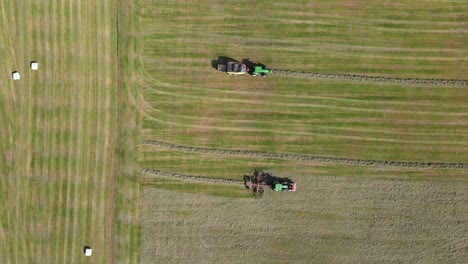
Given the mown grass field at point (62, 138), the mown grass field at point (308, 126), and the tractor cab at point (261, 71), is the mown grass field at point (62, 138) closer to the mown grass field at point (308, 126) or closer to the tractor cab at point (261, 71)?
the mown grass field at point (308, 126)

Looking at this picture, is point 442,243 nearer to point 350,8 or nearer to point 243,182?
point 243,182

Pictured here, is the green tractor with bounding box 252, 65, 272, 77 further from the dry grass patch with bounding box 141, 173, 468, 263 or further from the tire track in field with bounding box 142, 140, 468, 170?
the dry grass patch with bounding box 141, 173, 468, 263

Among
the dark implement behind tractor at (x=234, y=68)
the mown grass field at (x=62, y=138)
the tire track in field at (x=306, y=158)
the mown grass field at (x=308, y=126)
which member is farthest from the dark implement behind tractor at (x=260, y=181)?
the mown grass field at (x=62, y=138)

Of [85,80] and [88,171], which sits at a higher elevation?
[85,80]

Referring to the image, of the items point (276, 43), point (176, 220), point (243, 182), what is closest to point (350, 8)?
point (276, 43)

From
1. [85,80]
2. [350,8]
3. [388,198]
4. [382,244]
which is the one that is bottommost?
[382,244]
